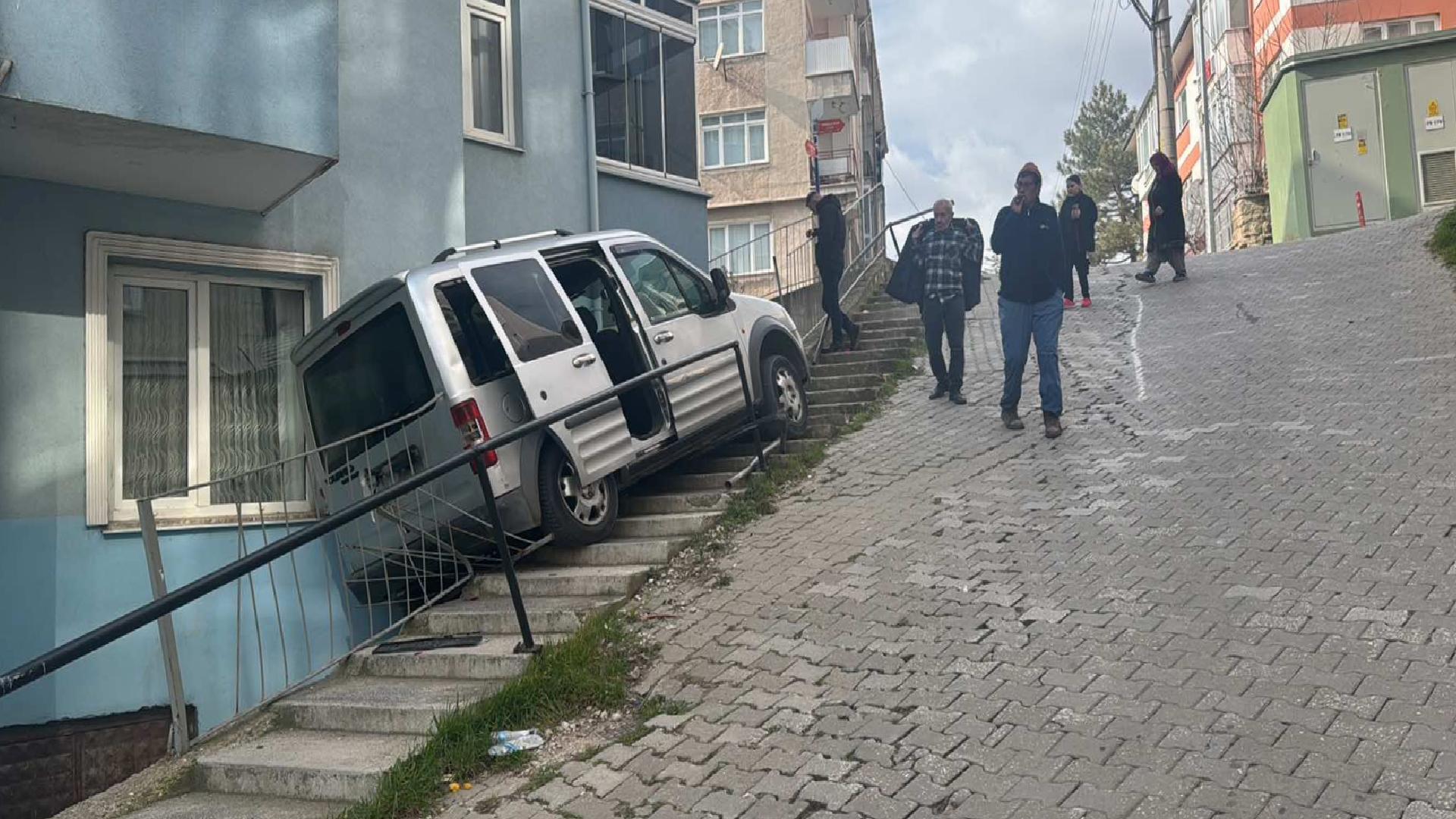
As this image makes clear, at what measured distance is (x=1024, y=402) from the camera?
1056 cm

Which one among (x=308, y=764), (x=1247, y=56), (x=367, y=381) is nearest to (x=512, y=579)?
(x=308, y=764)

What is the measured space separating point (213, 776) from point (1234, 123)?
101 feet

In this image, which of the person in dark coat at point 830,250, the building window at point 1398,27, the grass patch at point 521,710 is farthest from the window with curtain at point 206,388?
the building window at point 1398,27

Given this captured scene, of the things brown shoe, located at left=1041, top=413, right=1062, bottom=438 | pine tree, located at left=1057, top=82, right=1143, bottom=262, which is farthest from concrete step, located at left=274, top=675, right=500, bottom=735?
pine tree, located at left=1057, top=82, right=1143, bottom=262

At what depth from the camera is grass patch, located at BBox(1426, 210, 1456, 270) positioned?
1363 centimetres

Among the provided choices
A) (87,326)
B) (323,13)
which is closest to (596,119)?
(323,13)

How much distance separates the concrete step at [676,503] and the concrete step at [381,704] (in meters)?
2.52

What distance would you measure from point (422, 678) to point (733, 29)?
27772mm

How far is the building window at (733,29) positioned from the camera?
30.7m

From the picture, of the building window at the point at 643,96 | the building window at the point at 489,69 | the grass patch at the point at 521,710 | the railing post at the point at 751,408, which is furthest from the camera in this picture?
the building window at the point at 643,96

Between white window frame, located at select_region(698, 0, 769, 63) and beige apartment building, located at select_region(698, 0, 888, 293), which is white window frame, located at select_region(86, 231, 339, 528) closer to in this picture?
beige apartment building, located at select_region(698, 0, 888, 293)

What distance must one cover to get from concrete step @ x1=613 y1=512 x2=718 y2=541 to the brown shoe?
3.10 metres

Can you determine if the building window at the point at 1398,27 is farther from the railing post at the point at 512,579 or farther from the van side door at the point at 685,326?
the railing post at the point at 512,579

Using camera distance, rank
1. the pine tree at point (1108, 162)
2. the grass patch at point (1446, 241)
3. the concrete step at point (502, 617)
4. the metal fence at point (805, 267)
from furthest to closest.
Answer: the pine tree at point (1108, 162) → the metal fence at point (805, 267) → the grass patch at point (1446, 241) → the concrete step at point (502, 617)
